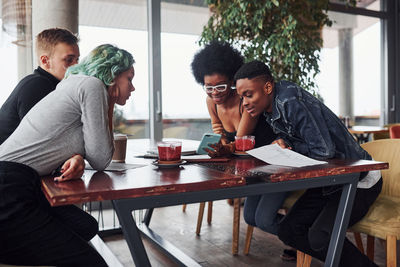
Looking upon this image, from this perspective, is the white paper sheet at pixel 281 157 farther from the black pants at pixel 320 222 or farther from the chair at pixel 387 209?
the chair at pixel 387 209

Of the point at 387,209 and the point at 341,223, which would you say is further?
the point at 387,209

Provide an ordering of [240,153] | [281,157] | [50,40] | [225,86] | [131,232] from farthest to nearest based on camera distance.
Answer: [225,86], [50,40], [240,153], [281,157], [131,232]

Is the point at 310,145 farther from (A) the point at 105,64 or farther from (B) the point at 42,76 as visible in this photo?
(B) the point at 42,76

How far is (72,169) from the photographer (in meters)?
1.21

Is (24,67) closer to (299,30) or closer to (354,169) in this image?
(299,30)

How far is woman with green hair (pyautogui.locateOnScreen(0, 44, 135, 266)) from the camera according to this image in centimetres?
120

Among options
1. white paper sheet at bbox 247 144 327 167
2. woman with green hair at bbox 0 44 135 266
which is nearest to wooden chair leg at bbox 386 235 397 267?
white paper sheet at bbox 247 144 327 167

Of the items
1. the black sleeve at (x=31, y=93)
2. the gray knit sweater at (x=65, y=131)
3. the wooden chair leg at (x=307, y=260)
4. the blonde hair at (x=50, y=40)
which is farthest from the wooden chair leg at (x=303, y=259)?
the blonde hair at (x=50, y=40)

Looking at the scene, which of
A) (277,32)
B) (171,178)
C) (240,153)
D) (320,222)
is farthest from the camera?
(277,32)

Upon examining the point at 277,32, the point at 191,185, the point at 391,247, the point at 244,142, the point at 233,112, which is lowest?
the point at 391,247

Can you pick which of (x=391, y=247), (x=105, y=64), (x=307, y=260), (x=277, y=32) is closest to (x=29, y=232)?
(x=105, y=64)

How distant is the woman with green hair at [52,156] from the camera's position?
47.3 inches

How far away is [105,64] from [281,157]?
81 centimetres

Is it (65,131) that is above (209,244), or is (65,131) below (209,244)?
above
